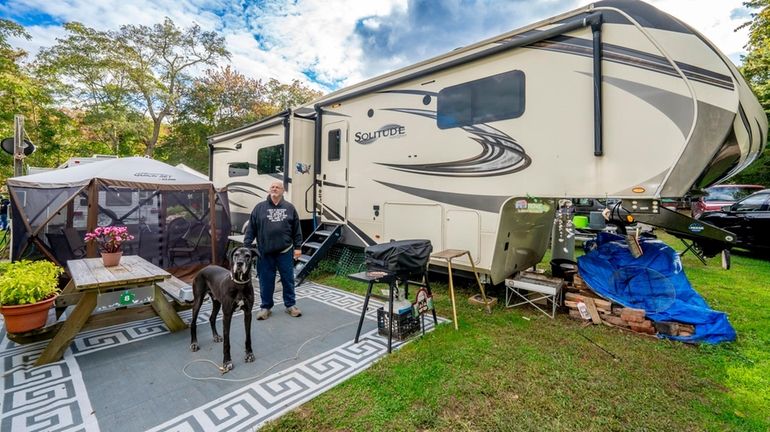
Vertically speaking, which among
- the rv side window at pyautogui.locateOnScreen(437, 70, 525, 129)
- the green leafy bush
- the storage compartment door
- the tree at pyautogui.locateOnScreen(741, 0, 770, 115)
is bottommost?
the green leafy bush

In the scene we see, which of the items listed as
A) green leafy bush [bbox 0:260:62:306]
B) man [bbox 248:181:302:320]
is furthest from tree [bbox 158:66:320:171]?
green leafy bush [bbox 0:260:62:306]

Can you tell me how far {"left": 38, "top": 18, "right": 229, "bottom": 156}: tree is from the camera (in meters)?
16.1

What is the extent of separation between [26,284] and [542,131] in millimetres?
5191

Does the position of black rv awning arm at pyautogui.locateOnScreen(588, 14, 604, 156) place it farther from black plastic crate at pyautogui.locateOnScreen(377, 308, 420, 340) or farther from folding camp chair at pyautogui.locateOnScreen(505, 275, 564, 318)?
black plastic crate at pyautogui.locateOnScreen(377, 308, 420, 340)

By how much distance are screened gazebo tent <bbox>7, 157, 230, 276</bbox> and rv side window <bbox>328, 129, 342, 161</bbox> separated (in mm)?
2279

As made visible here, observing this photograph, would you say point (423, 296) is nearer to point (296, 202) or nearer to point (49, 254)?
point (296, 202)

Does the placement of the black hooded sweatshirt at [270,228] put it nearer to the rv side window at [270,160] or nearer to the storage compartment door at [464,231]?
the storage compartment door at [464,231]

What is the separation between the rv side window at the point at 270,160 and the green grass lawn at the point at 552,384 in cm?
491

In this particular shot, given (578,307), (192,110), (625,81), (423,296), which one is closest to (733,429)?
(578,307)

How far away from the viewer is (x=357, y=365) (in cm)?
304

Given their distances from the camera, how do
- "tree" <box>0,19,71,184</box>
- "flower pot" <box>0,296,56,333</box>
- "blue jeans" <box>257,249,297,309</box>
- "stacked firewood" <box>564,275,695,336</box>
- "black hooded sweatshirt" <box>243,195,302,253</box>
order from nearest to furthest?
"flower pot" <box>0,296,56,333</box>, "stacked firewood" <box>564,275,695,336</box>, "black hooded sweatshirt" <box>243,195,302,253</box>, "blue jeans" <box>257,249,297,309</box>, "tree" <box>0,19,71,184</box>

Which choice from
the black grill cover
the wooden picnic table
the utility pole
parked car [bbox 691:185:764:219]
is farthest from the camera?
parked car [bbox 691:185:764:219]

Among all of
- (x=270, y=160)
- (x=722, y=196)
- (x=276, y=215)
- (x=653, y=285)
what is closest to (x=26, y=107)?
(x=270, y=160)

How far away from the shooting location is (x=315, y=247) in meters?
6.15
